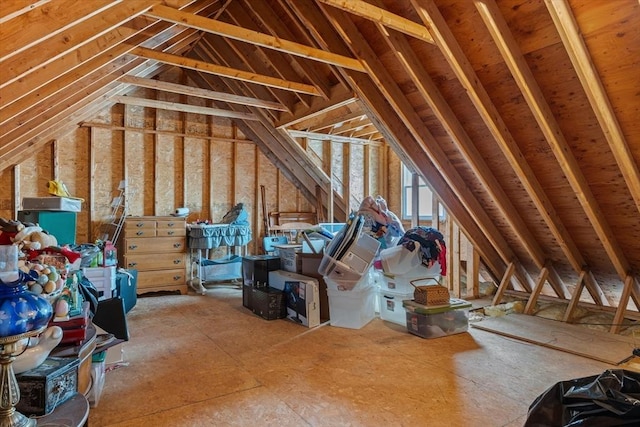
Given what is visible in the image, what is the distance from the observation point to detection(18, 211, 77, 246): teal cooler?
11.4ft

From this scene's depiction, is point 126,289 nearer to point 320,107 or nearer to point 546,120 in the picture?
point 320,107

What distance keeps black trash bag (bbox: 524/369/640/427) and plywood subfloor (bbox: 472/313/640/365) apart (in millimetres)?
1932

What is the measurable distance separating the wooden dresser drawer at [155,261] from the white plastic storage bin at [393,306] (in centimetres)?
298

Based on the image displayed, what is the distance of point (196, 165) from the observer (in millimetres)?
6504

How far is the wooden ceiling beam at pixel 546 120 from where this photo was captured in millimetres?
2621

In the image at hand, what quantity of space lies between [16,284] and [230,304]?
3.79 metres

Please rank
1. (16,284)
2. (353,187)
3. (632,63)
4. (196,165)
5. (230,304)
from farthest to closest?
(353,187) → (196,165) → (230,304) → (632,63) → (16,284)

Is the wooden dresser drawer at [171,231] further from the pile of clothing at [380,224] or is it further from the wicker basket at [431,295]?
the wicker basket at [431,295]

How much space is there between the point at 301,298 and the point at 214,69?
102 inches

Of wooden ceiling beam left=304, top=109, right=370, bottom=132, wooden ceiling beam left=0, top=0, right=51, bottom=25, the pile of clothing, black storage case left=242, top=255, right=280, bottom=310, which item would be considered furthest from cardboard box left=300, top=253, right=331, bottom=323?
wooden ceiling beam left=0, top=0, right=51, bottom=25

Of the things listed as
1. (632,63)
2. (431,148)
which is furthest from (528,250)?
(632,63)

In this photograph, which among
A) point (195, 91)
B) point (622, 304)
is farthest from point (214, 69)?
point (622, 304)

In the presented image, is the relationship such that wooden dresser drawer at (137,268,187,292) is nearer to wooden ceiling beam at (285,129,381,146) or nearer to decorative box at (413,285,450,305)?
wooden ceiling beam at (285,129,381,146)

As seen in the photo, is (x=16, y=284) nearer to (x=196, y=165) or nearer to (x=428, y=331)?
(x=428, y=331)
